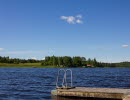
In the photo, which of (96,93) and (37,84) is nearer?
(96,93)

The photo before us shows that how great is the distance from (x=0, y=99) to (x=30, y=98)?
10.1 ft

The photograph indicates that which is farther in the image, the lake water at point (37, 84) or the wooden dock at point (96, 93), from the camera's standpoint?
the lake water at point (37, 84)

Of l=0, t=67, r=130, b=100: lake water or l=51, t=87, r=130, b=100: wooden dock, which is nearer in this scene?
l=51, t=87, r=130, b=100: wooden dock

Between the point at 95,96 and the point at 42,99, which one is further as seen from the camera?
the point at 42,99

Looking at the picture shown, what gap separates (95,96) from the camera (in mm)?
20094

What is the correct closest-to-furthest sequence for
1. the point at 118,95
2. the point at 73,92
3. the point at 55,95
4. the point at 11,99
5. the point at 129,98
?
the point at 129,98 → the point at 118,95 → the point at 73,92 → the point at 11,99 → the point at 55,95

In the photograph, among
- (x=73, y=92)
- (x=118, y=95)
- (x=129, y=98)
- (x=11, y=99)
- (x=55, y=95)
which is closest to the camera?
(x=129, y=98)

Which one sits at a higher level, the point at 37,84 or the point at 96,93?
the point at 96,93

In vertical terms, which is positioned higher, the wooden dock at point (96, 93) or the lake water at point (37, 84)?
the wooden dock at point (96, 93)

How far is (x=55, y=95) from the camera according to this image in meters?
23.7

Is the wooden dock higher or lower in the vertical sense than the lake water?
higher

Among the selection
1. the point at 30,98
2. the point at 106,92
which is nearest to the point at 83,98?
the point at 106,92

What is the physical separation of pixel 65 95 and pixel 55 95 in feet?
9.18

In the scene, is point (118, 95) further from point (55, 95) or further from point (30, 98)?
point (30, 98)
